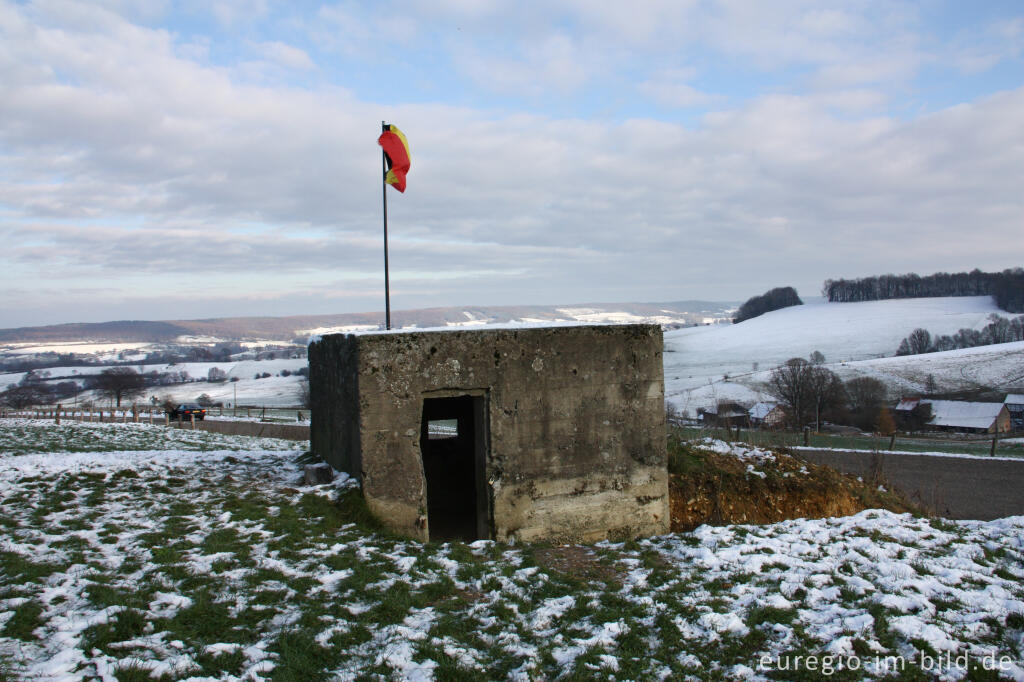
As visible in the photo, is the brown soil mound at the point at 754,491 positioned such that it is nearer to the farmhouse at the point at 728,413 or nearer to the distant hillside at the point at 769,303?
the farmhouse at the point at 728,413

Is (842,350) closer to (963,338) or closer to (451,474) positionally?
(963,338)

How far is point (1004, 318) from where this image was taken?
78688 millimetres

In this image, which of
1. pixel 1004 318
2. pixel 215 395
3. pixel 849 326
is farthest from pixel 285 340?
pixel 1004 318

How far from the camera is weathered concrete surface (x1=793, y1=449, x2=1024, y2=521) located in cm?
1459

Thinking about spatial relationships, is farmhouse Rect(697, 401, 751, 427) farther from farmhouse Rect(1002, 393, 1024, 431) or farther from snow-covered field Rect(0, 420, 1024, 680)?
snow-covered field Rect(0, 420, 1024, 680)

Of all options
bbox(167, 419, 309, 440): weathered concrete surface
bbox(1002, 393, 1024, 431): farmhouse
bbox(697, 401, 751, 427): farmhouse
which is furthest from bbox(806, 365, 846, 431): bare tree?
bbox(167, 419, 309, 440): weathered concrete surface

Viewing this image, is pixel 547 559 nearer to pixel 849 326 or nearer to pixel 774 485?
pixel 774 485

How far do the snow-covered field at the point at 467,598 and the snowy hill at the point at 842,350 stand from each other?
27737mm

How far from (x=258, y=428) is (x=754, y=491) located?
24984 millimetres

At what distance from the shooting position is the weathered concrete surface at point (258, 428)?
27694mm

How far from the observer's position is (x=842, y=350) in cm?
7406

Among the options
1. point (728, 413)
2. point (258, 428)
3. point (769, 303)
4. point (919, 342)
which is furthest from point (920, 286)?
point (258, 428)

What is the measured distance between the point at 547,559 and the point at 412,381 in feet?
8.43

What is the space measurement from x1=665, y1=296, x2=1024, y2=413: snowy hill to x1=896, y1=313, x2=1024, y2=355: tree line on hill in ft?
6.10
